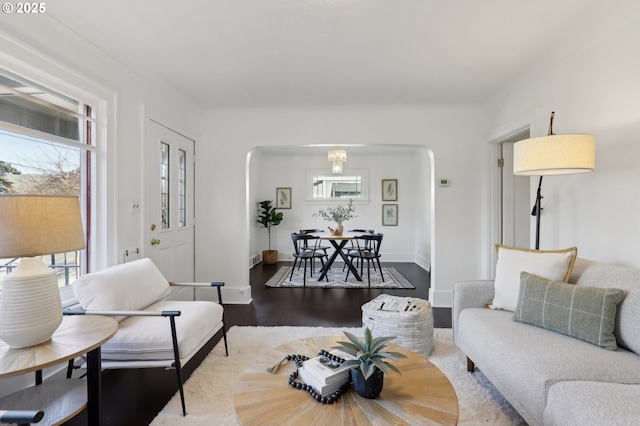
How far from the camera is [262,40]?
2.32 metres

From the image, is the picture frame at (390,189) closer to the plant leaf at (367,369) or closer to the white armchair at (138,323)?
the white armchair at (138,323)

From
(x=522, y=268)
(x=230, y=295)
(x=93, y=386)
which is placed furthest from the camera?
(x=230, y=295)

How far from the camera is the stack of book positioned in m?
1.24

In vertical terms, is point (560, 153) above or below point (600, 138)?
below

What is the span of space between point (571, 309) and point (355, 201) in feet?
17.7

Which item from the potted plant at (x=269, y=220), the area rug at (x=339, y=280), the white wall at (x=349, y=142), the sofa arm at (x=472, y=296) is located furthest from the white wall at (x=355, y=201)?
the sofa arm at (x=472, y=296)

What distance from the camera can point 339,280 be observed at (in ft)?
16.6

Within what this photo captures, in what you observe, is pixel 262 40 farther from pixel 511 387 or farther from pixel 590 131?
pixel 511 387

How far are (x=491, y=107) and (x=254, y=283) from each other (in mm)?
4174

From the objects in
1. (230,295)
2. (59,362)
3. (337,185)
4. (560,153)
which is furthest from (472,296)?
(337,185)

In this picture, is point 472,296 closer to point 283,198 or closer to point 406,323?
point 406,323

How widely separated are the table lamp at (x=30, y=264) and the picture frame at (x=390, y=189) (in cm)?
611

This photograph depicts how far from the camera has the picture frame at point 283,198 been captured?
7109 mm

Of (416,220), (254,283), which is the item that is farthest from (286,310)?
(416,220)
